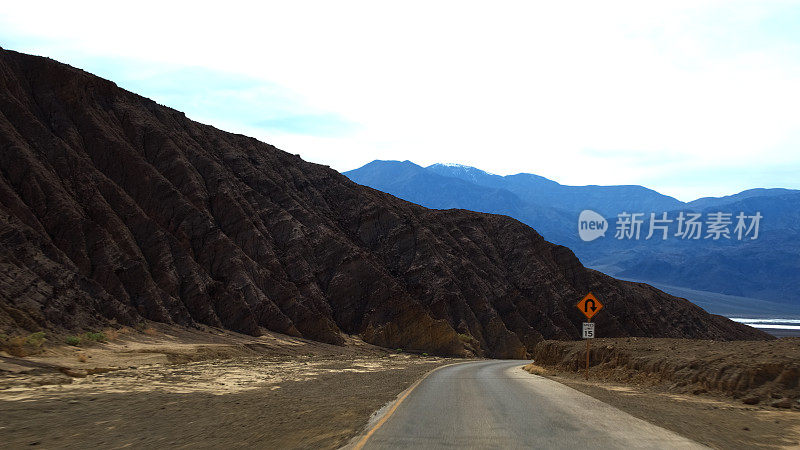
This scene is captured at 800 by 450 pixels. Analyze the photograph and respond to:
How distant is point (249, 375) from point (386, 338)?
41.9 m

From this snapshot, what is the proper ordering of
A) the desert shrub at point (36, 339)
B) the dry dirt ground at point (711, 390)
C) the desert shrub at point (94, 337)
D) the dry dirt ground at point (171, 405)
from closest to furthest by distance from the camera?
the dry dirt ground at point (171, 405) < the dry dirt ground at point (711, 390) < the desert shrub at point (36, 339) < the desert shrub at point (94, 337)

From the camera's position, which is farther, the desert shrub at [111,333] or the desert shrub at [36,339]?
the desert shrub at [111,333]

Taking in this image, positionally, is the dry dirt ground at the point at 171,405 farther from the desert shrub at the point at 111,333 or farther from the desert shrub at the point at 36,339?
the desert shrub at the point at 111,333

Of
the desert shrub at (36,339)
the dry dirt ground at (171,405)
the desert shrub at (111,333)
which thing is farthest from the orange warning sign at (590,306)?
the desert shrub at (111,333)

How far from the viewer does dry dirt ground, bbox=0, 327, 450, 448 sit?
1009 centimetres

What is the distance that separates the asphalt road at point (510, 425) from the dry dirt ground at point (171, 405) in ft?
2.48


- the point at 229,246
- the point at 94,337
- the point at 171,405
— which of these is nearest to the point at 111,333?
the point at 94,337

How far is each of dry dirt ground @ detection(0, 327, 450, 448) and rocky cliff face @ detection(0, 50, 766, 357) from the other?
12.3m

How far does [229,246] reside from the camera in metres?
56.4

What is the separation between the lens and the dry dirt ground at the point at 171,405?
10.1 metres

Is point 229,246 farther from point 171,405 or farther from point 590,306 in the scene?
point 171,405

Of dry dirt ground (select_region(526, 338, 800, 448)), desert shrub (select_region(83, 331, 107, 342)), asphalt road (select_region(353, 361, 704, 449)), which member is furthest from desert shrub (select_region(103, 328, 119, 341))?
dry dirt ground (select_region(526, 338, 800, 448))

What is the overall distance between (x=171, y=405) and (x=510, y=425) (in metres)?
8.32

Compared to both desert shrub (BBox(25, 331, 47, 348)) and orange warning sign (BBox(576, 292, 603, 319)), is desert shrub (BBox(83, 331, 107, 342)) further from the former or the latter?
orange warning sign (BBox(576, 292, 603, 319))
